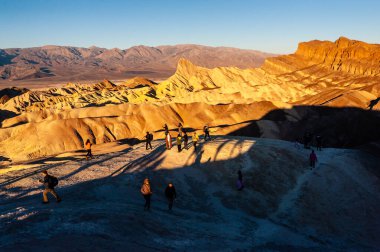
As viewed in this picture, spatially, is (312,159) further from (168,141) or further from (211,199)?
(168,141)

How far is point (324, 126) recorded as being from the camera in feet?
150

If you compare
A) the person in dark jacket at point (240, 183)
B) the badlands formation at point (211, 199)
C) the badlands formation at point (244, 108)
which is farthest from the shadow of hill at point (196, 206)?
the badlands formation at point (244, 108)

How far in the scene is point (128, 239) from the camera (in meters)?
11.7

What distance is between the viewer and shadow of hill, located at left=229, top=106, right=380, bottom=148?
41.2 m

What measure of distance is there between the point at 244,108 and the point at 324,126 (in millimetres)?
17706

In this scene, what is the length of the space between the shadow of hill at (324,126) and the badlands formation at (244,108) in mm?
111

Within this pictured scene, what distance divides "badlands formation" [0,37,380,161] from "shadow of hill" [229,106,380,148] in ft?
0.36

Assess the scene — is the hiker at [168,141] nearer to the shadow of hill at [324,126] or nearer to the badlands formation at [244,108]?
the badlands formation at [244,108]

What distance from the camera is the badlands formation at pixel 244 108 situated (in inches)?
1921

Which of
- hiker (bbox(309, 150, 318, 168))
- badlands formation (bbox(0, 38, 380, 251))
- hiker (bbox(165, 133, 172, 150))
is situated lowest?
badlands formation (bbox(0, 38, 380, 251))

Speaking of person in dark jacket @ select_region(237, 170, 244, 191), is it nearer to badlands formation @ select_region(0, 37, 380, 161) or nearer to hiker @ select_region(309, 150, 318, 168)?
hiker @ select_region(309, 150, 318, 168)

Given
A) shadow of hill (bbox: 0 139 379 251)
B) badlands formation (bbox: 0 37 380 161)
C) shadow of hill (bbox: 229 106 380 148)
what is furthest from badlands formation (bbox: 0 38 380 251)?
badlands formation (bbox: 0 37 380 161)

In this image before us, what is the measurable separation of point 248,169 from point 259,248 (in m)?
7.71

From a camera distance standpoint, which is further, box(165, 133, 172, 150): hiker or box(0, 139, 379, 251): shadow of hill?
box(165, 133, 172, 150): hiker
